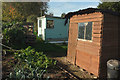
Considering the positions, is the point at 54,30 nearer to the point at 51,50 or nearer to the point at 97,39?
the point at 51,50

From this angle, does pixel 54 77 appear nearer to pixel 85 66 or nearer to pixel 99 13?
pixel 85 66

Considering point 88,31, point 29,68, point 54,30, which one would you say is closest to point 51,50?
point 54,30

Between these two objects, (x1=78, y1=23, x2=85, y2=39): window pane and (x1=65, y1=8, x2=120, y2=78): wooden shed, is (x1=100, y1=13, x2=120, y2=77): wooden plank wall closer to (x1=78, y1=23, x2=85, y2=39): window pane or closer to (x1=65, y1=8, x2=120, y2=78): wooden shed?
(x1=65, y1=8, x2=120, y2=78): wooden shed

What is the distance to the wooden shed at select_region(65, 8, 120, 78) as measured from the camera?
5625 millimetres

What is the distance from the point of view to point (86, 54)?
267 inches

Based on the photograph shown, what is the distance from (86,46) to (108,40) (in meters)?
1.35

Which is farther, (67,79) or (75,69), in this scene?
(75,69)

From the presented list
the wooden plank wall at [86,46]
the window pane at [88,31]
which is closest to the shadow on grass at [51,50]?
the wooden plank wall at [86,46]

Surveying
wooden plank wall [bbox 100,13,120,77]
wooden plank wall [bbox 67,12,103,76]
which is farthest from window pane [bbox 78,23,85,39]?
wooden plank wall [bbox 100,13,120,77]

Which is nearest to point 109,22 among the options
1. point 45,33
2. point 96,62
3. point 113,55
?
point 113,55

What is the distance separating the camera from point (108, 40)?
18.9 ft

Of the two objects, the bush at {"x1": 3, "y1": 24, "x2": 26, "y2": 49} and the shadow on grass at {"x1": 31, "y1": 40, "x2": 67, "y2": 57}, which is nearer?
the bush at {"x1": 3, "y1": 24, "x2": 26, "y2": 49}

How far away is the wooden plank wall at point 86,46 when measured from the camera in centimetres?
579

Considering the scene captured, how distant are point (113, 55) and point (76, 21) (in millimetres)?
3163
